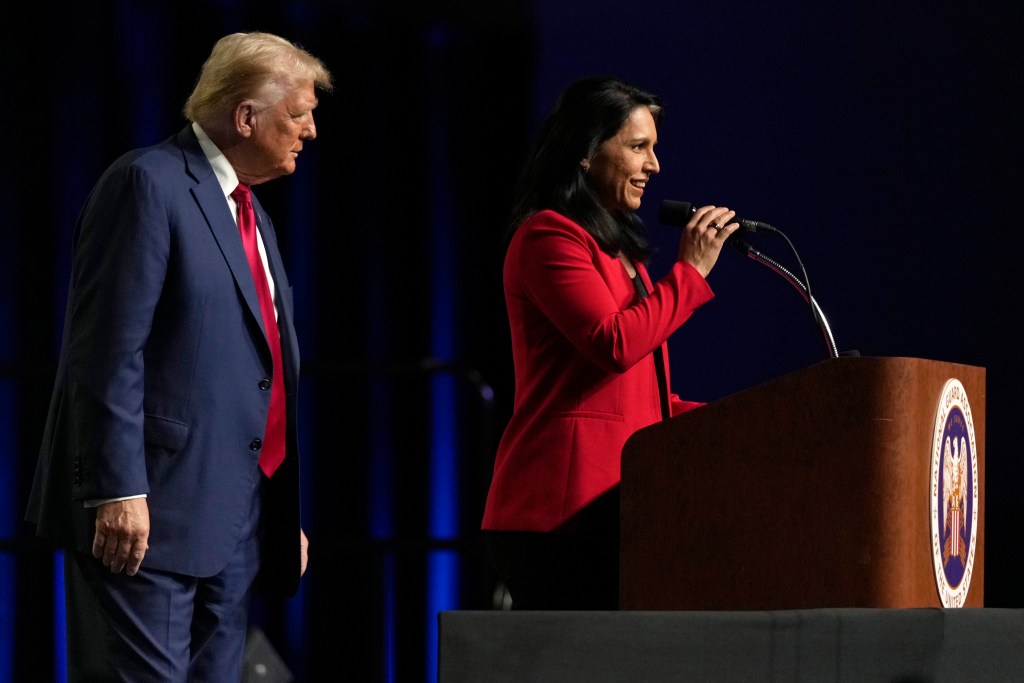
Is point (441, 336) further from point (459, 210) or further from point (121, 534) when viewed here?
point (121, 534)

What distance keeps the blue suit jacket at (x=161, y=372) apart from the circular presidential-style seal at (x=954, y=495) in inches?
35.8

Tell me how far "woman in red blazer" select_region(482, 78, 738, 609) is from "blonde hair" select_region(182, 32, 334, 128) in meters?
0.42

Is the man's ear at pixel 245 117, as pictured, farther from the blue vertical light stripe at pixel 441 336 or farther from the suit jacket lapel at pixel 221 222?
the blue vertical light stripe at pixel 441 336

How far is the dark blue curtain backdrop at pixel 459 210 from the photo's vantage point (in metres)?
3.24

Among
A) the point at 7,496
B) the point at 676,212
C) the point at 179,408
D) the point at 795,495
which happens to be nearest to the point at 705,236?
the point at 676,212

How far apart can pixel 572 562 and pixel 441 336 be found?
218 cm

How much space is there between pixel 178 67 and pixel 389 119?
25.0 inches

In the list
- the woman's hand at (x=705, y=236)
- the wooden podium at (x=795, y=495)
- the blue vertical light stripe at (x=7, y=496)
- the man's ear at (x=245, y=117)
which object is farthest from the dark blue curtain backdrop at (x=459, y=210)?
the wooden podium at (x=795, y=495)

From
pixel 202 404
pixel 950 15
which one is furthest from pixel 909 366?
pixel 950 15

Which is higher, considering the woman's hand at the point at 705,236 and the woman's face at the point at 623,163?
the woman's face at the point at 623,163

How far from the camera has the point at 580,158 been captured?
2064mm

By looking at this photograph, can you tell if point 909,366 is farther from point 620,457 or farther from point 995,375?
point 995,375

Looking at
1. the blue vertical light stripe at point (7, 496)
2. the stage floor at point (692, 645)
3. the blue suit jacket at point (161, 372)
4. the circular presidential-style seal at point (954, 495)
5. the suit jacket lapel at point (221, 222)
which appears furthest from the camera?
the blue vertical light stripe at point (7, 496)

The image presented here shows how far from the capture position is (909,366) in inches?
60.6
